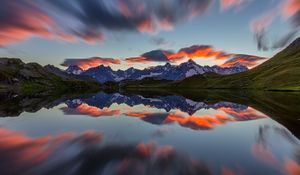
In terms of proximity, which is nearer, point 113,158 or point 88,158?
point 88,158

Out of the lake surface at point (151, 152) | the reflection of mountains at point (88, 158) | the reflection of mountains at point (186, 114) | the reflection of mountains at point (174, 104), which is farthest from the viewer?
the reflection of mountains at point (174, 104)

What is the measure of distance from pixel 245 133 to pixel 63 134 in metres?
22.7

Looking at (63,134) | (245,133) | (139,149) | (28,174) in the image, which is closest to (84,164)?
(28,174)

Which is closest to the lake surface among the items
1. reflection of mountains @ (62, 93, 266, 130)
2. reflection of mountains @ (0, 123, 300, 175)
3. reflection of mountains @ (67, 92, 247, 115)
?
reflection of mountains @ (0, 123, 300, 175)

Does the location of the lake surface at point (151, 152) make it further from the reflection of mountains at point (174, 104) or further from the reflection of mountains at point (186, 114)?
the reflection of mountains at point (174, 104)

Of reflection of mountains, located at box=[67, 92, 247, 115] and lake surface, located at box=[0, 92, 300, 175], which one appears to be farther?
reflection of mountains, located at box=[67, 92, 247, 115]

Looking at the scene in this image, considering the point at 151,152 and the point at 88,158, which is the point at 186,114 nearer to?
the point at 151,152

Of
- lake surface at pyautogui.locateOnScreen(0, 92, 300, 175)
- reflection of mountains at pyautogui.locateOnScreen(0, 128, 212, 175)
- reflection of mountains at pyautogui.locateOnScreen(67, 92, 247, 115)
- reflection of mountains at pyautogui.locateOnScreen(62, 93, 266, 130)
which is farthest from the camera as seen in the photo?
reflection of mountains at pyautogui.locateOnScreen(67, 92, 247, 115)

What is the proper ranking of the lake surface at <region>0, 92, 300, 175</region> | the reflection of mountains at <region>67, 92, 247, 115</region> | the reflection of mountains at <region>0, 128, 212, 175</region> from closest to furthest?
the reflection of mountains at <region>0, 128, 212, 175</region> < the lake surface at <region>0, 92, 300, 175</region> < the reflection of mountains at <region>67, 92, 247, 115</region>

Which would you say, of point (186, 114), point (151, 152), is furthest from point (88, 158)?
point (186, 114)

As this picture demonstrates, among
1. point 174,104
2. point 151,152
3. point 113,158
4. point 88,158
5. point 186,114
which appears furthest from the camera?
point 174,104

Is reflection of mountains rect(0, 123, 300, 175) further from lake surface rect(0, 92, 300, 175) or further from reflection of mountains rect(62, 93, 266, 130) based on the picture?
reflection of mountains rect(62, 93, 266, 130)

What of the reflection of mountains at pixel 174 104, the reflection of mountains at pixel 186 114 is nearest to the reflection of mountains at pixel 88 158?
the reflection of mountains at pixel 186 114

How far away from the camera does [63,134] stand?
35.2 metres
